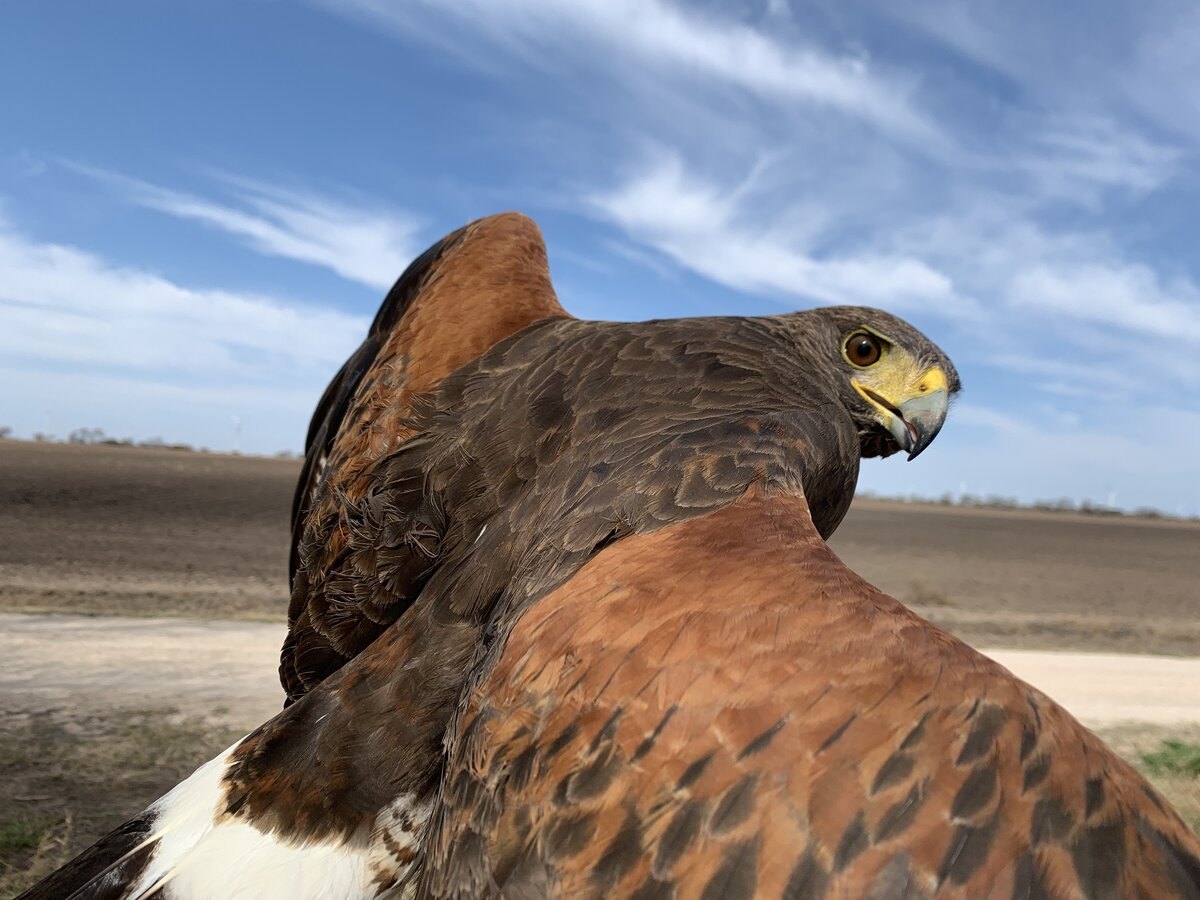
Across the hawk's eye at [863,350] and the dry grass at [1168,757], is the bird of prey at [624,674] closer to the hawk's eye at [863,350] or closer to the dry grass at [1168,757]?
the hawk's eye at [863,350]

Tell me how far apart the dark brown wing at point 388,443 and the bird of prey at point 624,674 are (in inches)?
0.5

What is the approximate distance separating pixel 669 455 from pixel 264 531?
21.5 metres

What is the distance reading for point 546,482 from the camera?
2.20 meters

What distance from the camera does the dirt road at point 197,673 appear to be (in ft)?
22.5

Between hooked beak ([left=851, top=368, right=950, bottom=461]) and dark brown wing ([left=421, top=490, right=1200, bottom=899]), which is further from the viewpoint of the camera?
hooked beak ([left=851, top=368, right=950, bottom=461])

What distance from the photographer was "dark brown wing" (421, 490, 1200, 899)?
1175 mm

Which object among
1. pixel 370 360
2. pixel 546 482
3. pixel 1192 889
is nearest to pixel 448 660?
pixel 546 482

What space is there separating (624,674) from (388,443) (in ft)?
5.63

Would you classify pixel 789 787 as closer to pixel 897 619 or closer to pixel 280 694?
pixel 897 619

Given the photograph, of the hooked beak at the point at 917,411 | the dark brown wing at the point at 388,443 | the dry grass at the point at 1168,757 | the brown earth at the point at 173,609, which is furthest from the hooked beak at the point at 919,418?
the brown earth at the point at 173,609

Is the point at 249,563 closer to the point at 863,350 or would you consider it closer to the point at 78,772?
the point at 78,772

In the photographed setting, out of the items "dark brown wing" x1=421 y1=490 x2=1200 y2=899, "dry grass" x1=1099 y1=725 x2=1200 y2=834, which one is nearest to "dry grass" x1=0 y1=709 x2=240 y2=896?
"dark brown wing" x1=421 y1=490 x2=1200 y2=899

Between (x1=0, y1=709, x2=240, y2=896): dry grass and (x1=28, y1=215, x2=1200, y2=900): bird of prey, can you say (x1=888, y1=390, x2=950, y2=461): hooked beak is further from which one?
(x1=0, y1=709, x2=240, y2=896): dry grass

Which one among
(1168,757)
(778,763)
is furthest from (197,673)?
(1168,757)
